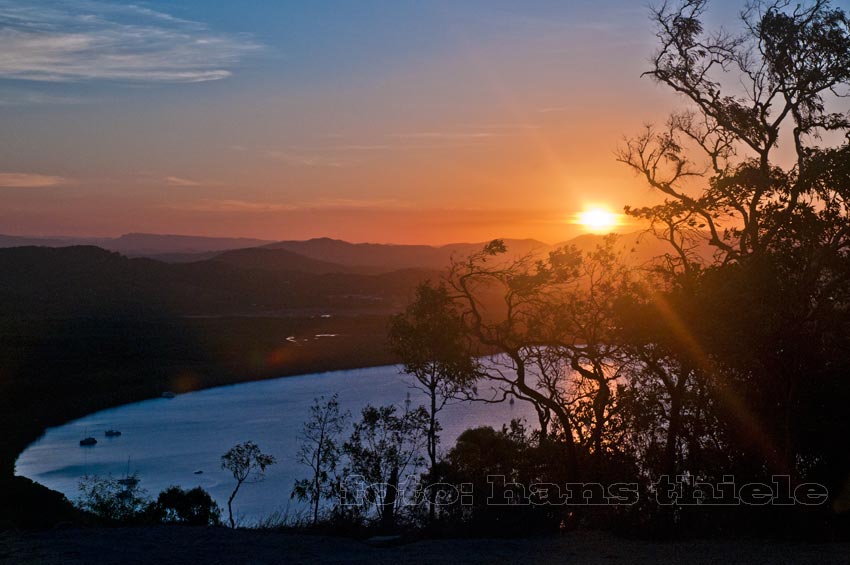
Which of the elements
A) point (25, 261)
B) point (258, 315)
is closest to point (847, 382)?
point (258, 315)

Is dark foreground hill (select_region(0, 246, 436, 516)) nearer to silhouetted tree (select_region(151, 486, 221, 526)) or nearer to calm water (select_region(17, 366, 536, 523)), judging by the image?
calm water (select_region(17, 366, 536, 523))

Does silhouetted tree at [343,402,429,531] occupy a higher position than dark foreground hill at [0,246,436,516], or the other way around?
dark foreground hill at [0,246,436,516]

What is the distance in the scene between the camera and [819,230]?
38.5ft

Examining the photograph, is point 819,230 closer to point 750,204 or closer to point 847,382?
point 750,204

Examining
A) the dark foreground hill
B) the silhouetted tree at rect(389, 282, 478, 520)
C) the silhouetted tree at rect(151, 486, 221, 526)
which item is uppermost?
the dark foreground hill

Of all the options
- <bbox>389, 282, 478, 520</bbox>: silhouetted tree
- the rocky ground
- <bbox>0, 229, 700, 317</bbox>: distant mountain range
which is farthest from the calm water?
<bbox>0, 229, 700, 317</bbox>: distant mountain range

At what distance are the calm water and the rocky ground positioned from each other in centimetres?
2113

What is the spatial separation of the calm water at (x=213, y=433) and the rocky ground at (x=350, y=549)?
21.1m

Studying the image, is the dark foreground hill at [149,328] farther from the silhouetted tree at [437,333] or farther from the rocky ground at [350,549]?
the rocky ground at [350,549]

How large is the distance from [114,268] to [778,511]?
150 metres

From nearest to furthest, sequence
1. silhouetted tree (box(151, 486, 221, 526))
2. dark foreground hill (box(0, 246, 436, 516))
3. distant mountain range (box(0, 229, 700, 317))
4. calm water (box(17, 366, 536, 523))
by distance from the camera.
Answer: silhouetted tree (box(151, 486, 221, 526))
calm water (box(17, 366, 536, 523))
dark foreground hill (box(0, 246, 436, 516))
distant mountain range (box(0, 229, 700, 317))

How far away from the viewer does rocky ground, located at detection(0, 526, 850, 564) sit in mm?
8664

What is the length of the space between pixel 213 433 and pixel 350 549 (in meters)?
48.3

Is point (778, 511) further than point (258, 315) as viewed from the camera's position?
No
